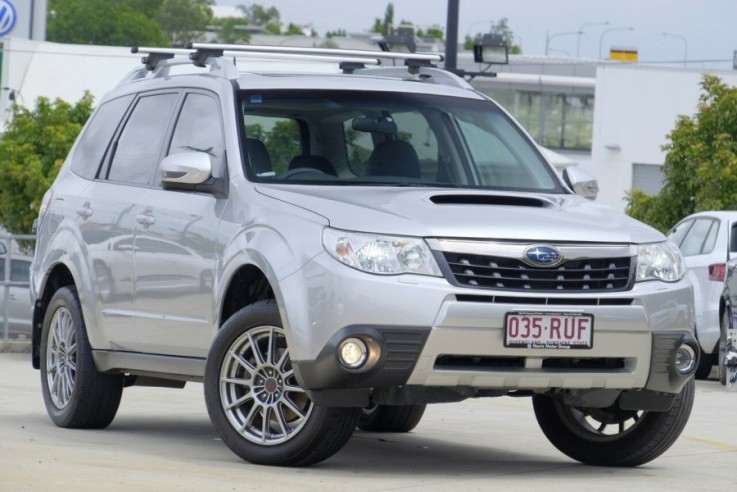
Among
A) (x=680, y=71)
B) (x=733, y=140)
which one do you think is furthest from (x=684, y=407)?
(x=680, y=71)

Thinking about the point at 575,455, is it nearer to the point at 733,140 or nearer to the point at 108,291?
the point at 108,291

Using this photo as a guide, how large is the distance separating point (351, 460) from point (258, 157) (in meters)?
1.54

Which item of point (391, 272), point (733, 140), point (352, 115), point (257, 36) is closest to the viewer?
point (391, 272)

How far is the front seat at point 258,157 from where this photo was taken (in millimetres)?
8805

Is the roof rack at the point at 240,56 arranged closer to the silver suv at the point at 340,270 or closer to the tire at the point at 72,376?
the silver suv at the point at 340,270

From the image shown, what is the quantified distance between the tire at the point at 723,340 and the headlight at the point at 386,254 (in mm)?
8771

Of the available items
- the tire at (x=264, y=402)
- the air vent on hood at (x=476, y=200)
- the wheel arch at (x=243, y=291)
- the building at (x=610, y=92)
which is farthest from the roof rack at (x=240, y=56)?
the building at (x=610, y=92)

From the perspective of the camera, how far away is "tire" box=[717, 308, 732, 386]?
16359 millimetres

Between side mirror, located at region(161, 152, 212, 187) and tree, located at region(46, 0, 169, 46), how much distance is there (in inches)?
5413

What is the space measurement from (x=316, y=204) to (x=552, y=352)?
4.05ft

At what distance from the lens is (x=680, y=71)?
173ft

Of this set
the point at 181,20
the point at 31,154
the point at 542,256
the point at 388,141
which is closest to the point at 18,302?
the point at 388,141

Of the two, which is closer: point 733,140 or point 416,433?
point 416,433

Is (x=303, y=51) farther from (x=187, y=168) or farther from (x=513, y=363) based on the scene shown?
(x=513, y=363)
